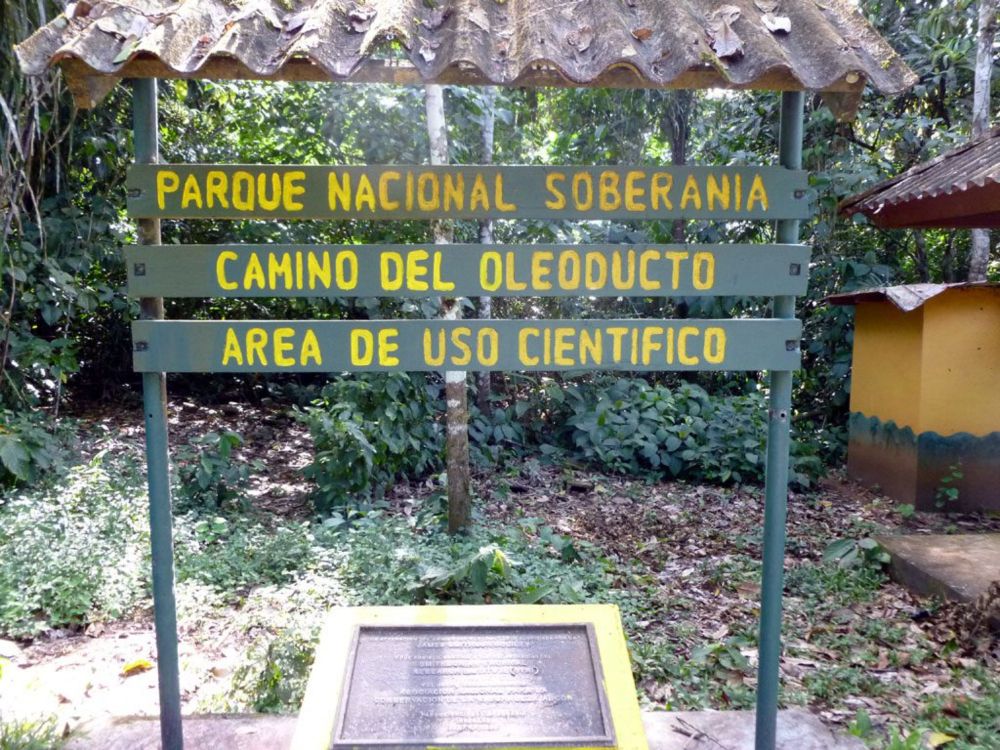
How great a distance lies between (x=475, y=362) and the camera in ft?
7.73

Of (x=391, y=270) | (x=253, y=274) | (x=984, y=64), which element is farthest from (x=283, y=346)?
(x=984, y=64)

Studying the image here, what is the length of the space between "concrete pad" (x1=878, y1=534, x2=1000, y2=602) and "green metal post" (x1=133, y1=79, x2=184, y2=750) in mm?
3895

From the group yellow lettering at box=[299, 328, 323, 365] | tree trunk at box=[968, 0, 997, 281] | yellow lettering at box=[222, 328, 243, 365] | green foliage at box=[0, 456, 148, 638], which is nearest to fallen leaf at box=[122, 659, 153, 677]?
green foliage at box=[0, 456, 148, 638]

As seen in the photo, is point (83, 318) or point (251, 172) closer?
point (251, 172)

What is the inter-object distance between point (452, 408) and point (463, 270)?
126 inches

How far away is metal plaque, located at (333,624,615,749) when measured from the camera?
2084mm

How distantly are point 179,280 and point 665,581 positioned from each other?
3.55m

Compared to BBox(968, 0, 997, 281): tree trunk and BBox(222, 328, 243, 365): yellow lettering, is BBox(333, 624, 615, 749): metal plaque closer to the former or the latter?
BBox(222, 328, 243, 365): yellow lettering

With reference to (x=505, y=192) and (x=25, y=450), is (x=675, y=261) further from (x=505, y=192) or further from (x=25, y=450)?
(x=25, y=450)

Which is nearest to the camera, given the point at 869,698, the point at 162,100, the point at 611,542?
the point at 869,698

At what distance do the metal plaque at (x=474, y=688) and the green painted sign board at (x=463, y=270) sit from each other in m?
1.12

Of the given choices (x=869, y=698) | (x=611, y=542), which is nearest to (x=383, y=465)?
(x=611, y=542)

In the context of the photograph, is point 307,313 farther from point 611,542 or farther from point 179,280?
point 179,280

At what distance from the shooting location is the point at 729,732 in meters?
2.70
